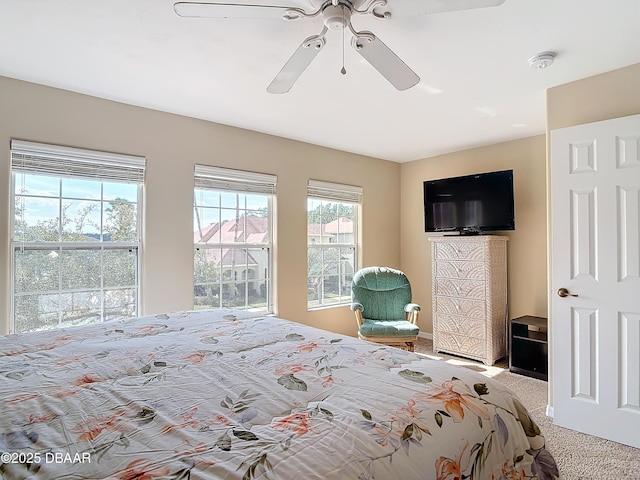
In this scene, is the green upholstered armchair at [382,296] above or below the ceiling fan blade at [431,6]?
below

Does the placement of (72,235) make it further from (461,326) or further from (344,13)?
(461,326)

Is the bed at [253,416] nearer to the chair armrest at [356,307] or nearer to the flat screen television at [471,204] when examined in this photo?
the chair armrest at [356,307]

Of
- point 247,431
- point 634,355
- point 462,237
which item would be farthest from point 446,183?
point 247,431

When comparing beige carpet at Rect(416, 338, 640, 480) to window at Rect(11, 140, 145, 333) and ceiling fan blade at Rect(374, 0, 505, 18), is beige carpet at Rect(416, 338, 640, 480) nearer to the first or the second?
ceiling fan blade at Rect(374, 0, 505, 18)

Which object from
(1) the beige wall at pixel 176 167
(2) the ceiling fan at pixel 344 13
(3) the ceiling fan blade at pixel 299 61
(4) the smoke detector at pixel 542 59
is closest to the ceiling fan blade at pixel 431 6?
(2) the ceiling fan at pixel 344 13

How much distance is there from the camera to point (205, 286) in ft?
11.6

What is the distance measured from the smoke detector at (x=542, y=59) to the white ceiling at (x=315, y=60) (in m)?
0.05

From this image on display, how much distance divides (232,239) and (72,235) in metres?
1.36

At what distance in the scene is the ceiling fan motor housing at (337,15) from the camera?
1.56 meters

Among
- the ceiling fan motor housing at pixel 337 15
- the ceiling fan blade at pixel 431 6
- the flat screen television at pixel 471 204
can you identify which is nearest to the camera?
the ceiling fan blade at pixel 431 6

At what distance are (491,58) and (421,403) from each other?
2.18m

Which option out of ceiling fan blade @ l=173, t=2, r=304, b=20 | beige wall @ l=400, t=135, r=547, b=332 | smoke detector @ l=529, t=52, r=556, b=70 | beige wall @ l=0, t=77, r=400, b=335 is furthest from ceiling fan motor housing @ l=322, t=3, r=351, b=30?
beige wall @ l=400, t=135, r=547, b=332

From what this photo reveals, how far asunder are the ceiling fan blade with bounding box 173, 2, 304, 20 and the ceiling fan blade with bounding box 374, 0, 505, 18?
408 mm

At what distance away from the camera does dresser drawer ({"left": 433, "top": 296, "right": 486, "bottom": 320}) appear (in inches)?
156
